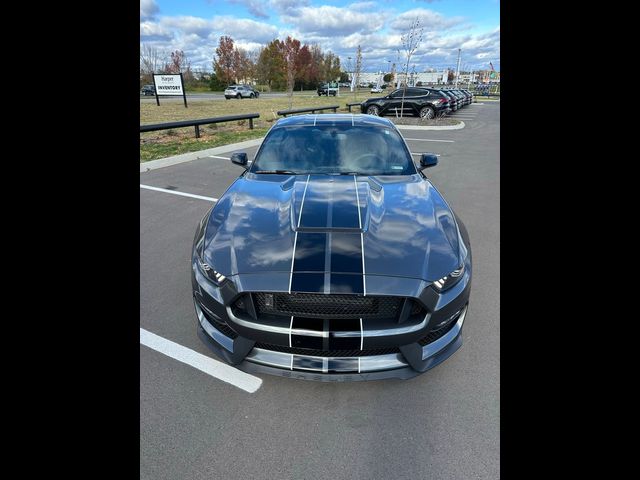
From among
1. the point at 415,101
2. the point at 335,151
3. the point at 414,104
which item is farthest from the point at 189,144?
the point at 415,101

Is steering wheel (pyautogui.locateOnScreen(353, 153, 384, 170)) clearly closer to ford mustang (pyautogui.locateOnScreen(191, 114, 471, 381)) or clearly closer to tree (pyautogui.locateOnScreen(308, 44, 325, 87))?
ford mustang (pyautogui.locateOnScreen(191, 114, 471, 381))

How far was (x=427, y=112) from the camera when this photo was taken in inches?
750

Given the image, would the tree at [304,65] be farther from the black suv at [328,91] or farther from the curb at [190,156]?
the curb at [190,156]

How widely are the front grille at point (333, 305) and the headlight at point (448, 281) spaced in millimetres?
241

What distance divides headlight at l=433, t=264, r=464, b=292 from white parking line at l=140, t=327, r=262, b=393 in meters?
1.26

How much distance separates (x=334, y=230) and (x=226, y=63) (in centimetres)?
6396

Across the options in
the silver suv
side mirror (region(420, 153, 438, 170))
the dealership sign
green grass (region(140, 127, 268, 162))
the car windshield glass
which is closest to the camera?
the car windshield glass

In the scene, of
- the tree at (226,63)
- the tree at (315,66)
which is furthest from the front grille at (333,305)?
the tree at (315,66)

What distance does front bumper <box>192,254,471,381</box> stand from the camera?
70.4 inches

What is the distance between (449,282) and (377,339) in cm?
56

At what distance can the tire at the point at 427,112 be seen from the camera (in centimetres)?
1895

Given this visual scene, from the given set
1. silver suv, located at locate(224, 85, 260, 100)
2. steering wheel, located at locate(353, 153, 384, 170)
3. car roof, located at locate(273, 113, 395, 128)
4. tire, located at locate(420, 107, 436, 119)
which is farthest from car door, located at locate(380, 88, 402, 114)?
silver suv, located at locate(224, 85, 260, 100)
